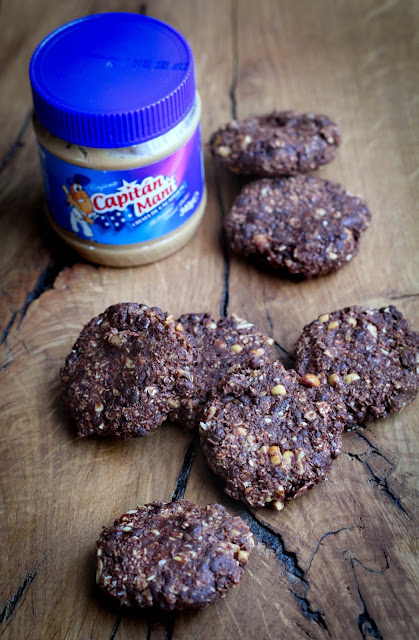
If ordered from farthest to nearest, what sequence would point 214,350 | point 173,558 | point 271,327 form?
point 271,327
point 214,350
point 173,558

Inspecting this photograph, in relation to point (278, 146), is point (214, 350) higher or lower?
lower

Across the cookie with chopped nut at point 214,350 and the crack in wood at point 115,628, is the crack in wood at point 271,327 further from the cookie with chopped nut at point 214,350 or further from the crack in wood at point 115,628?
the crack in wood at point 115,628

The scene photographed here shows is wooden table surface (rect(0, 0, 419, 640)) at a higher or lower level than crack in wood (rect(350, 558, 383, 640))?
higher

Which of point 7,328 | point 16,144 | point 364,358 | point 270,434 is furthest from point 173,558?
point 16,144

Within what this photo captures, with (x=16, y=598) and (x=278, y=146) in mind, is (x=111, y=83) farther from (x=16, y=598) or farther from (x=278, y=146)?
(x=16, y=598)

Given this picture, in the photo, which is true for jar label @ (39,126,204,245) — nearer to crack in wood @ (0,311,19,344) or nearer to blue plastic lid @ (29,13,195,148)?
blue plastic lid @ (29,13,195,148)

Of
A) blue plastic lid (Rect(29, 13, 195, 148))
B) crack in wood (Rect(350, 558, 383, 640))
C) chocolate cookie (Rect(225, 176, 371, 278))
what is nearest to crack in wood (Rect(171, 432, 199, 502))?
crack in wood (Rect(350, 558, 383, 640))
